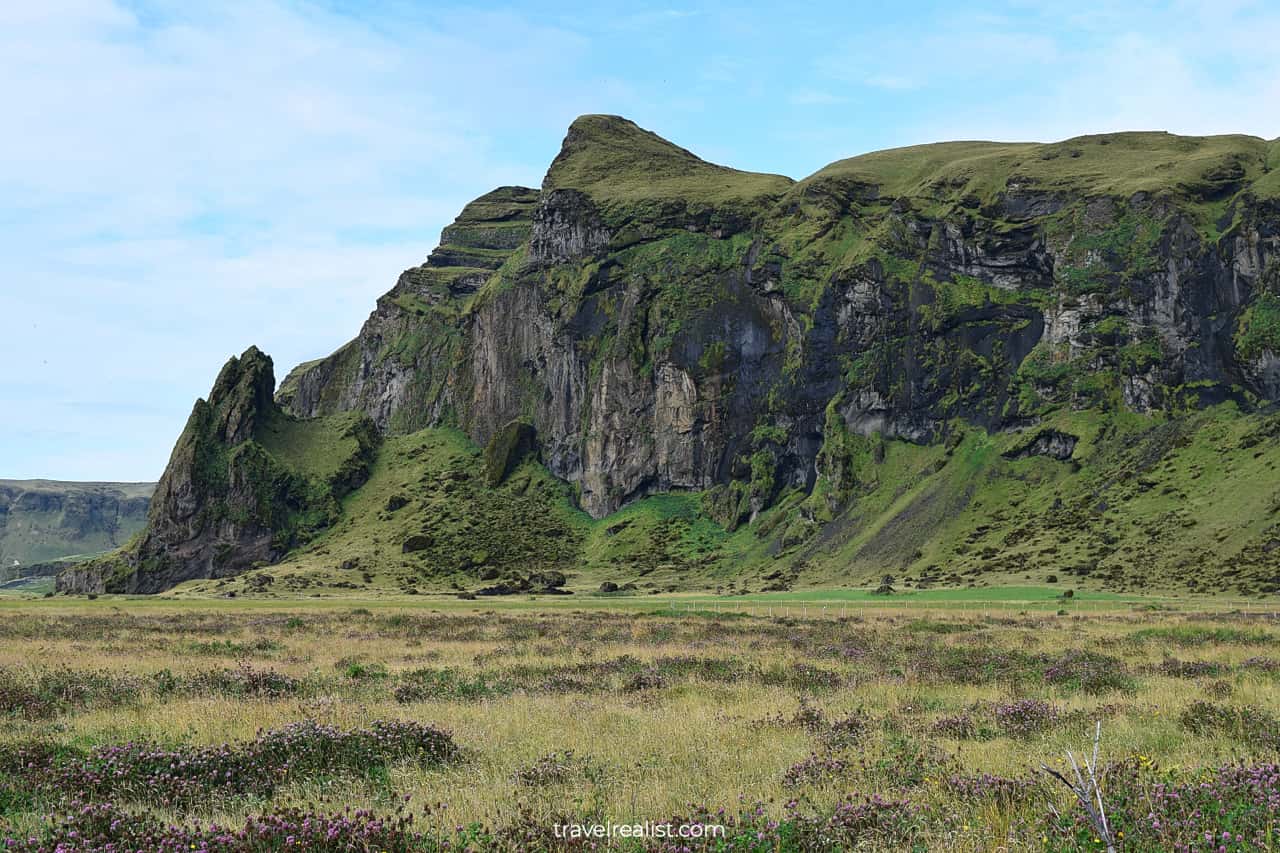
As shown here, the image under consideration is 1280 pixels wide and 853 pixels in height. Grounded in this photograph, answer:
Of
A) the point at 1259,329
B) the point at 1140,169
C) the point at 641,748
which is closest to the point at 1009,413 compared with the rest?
the point at 1259,329

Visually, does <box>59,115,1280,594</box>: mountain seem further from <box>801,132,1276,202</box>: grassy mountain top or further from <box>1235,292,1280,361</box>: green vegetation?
<box>801,132,1276,202</box>: grassy mountain top

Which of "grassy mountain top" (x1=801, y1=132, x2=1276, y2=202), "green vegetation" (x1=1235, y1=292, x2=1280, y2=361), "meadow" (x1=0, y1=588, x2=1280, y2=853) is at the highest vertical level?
"grassy mountain top" (x1=801, y1=132, x2=1276, y2=202)

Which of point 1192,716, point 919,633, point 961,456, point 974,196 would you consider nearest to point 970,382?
point 961,456

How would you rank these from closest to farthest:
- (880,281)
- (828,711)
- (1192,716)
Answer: (1192,716)
(828,711)
(880,281)

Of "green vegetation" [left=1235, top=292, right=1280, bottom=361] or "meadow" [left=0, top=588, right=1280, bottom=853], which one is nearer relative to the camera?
"meadow" [left=0, top=588, right=1280, bottom=853]

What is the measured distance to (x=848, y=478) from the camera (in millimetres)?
171000

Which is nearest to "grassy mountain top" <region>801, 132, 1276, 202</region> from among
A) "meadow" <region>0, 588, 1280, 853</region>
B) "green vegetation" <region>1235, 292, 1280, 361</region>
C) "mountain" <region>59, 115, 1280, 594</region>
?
"mountain" <region>59, 115, 1280, 594</region>

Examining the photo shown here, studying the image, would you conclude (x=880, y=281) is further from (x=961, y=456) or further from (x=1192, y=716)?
(x=1192, y=716)

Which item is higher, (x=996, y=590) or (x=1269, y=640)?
(x=1269, y=640)

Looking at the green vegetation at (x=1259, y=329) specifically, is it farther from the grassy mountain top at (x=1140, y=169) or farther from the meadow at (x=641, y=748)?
the meadow at (x=641, y=748)

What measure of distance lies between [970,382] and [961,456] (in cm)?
1914

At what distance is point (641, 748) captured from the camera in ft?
46.0

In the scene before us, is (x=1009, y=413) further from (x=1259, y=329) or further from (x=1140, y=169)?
(x=1140, y=169)

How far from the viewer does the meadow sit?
8.89 m
